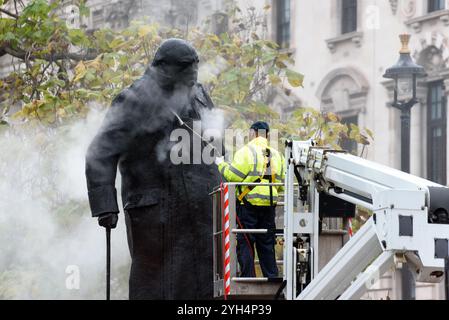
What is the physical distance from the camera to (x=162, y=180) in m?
14.9

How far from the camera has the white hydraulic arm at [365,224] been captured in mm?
11641

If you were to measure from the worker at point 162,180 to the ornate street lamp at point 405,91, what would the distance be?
11.3 metres

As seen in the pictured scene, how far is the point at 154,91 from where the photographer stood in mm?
15008

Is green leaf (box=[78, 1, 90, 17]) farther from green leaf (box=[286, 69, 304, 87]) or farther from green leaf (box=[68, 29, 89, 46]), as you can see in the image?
green leaf (box=[286, 69, 304, 87])

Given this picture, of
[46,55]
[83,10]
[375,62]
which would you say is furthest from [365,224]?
[375,62]

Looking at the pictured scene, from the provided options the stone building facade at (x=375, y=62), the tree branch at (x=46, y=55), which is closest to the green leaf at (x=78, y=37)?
the tree branch at (x=46, y=55)

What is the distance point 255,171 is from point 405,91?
1175 cm

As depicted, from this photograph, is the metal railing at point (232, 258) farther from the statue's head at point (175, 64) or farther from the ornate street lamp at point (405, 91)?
the ornate street lamp at point (405, 91)

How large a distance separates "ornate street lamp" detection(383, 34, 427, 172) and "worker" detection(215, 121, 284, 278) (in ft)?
34.8

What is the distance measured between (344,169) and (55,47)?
14.1m

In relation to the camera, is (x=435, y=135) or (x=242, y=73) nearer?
(x=242, y=73)

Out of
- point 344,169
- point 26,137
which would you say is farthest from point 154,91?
point 26,137

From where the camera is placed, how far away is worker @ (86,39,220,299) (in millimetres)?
14844
